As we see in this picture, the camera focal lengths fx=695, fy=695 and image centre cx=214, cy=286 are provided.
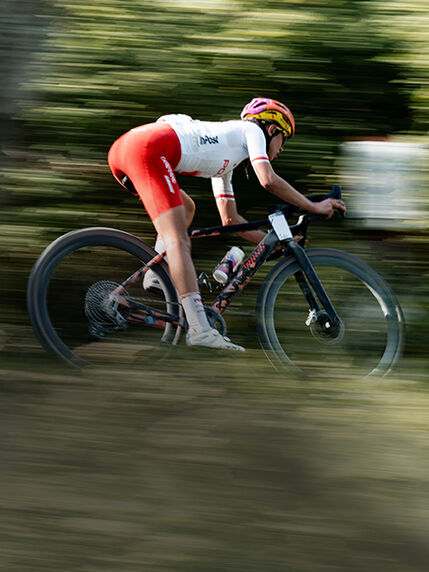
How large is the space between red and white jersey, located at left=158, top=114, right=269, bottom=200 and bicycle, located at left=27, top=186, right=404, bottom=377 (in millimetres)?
366

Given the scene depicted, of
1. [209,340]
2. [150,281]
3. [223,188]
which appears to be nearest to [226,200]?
[223,188]

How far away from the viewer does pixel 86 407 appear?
339 cm

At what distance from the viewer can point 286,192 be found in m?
3.95

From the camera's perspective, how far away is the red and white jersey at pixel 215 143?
3.89m

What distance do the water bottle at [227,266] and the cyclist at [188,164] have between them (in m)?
0.27

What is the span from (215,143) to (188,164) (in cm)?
19

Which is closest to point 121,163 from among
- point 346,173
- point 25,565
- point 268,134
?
point 268,134

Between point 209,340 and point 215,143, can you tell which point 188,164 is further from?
point 209,340

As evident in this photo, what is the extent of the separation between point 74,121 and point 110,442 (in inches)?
97.2

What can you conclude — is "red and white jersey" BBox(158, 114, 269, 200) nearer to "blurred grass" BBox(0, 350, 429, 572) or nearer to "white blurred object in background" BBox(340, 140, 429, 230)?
"white blurred object in background" BBox(340, 140, 429, 230)

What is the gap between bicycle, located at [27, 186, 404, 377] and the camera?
3.93 metres

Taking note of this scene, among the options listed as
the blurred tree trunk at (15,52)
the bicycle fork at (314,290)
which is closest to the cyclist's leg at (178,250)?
the bicycle fork at (314,290)

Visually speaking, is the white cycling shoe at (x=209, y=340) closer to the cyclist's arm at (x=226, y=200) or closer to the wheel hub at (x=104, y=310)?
the wheel hub at (x=104, y=310)

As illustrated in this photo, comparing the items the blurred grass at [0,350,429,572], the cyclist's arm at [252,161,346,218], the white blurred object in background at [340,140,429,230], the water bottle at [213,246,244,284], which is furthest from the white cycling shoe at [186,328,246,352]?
the white blurred object in background at [340,140,429,230]
